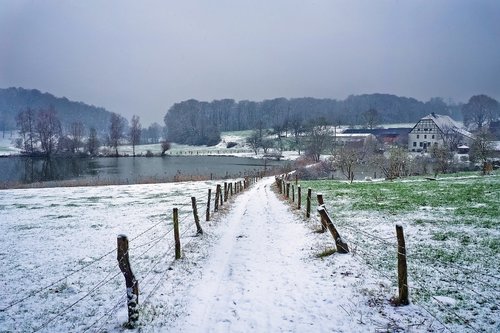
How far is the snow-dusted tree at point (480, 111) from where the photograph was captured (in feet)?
418

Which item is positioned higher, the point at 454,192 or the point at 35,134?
the point at 35,134

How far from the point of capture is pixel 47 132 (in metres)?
106

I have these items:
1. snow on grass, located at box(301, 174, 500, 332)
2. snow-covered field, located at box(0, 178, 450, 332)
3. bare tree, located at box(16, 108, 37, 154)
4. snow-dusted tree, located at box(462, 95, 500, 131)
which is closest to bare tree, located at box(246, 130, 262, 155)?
bare tree, located at box(16, 108, 37, 154)

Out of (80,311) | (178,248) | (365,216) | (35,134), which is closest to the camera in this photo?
(80,311)

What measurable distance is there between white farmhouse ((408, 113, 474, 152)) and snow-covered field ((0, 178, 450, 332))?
308 ft

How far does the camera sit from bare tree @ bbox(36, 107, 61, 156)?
104 m

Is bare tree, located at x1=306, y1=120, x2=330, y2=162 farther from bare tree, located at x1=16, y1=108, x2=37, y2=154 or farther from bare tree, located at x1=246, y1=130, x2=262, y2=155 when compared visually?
bare tree, located at x1=16, y1=108, x2=37, y2=154

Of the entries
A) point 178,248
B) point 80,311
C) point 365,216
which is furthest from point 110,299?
point 365,216

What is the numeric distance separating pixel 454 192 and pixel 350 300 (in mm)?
15274

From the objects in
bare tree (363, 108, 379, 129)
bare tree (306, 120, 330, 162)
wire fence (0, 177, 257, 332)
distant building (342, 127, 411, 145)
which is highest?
bare tree (363, 108, 379, 129)

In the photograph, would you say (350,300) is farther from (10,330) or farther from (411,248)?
(10,330)

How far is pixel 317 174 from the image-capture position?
64.7 m

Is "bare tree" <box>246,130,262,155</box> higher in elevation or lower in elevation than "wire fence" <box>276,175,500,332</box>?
higher

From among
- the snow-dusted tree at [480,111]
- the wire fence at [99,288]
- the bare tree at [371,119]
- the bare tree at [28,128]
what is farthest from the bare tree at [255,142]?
the wire fence at [99,288]
